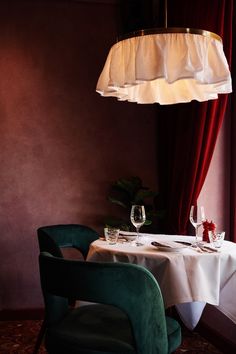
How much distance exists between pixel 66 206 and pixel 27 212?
1.15 ft

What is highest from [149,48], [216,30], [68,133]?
[216,30]

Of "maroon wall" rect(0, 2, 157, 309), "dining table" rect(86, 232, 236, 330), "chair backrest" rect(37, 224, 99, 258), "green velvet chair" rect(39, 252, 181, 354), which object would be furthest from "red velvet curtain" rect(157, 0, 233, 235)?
"green velvet chair" rect(39, 252, 181, 354)

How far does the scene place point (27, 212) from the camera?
14.4 ft

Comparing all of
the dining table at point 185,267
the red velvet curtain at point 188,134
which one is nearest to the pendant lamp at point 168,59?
→ the red velvet curtain at point 188,134

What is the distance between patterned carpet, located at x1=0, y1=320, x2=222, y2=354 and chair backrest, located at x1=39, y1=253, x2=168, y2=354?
1494 millimetres

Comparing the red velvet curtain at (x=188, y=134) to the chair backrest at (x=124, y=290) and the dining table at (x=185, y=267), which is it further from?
the chair backrest at (x=124, y=290)

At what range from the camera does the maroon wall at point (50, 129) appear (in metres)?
4.34

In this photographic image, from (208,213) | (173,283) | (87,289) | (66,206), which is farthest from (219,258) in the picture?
(66,206)

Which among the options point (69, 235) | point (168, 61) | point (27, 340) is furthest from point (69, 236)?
point (168, 61)

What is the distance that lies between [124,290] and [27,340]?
1.96m

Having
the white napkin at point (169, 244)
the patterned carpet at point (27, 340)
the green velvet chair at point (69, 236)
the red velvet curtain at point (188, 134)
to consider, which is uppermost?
the red velvet curtain at point (188, 134)

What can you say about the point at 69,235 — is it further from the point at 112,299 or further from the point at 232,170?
the point at 112,299

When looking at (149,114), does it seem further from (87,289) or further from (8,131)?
(87,289)

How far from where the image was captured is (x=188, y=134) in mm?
3773
